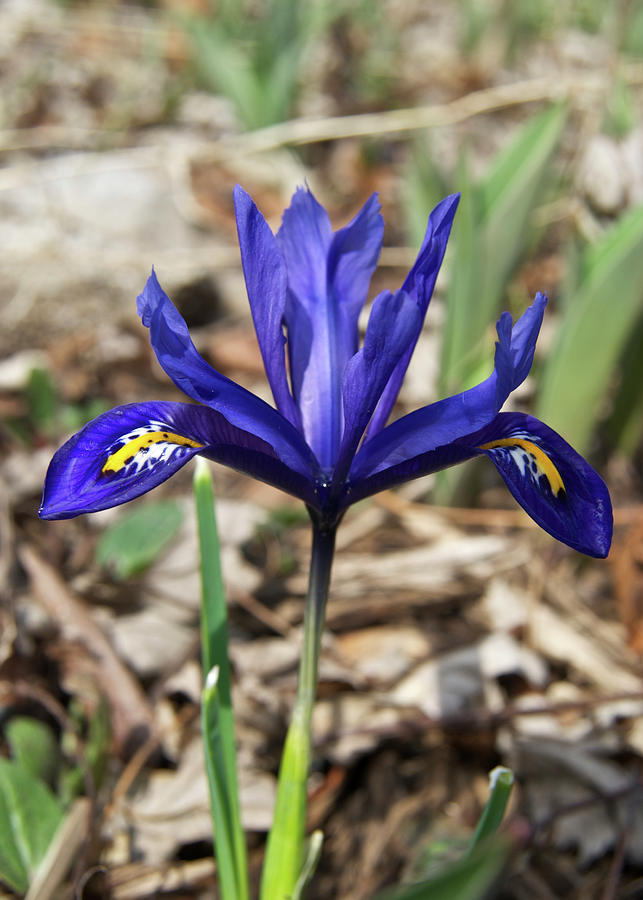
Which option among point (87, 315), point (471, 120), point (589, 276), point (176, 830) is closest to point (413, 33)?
point (471, 120)

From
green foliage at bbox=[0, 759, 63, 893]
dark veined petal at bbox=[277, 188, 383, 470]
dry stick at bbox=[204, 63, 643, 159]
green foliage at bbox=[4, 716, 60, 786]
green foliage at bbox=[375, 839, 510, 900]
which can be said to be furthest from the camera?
dry stick at bbox=[204, 63, 643, 159]

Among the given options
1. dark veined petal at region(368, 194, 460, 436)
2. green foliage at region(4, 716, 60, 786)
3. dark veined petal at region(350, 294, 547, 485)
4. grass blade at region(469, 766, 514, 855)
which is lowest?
green foliage at region(4, 716, 60, 786)

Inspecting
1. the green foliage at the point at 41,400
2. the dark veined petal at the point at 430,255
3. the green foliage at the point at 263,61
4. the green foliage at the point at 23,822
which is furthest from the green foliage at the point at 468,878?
the green foliage at the point at 263,61

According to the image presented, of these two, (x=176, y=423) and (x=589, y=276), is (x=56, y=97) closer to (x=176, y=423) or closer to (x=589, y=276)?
(x=589, y=276)

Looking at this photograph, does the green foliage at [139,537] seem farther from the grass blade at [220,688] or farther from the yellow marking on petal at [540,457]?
the yellow marking on petal at [540,457]

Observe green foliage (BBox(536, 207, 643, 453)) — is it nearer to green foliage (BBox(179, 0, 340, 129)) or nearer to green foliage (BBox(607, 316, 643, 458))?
green foliage (BBox(607, 316, 643, 458))

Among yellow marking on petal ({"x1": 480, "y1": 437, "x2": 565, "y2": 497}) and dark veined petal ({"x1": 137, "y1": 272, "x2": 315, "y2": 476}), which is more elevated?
dark veined petal ({"x1": 137, "y1": 272, "x2": 315, "y2": 476})

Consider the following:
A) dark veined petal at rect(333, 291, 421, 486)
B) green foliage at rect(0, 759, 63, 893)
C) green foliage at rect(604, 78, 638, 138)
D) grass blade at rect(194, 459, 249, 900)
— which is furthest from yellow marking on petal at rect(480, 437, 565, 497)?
green foliage at rect(604, 78, 638, 138)
